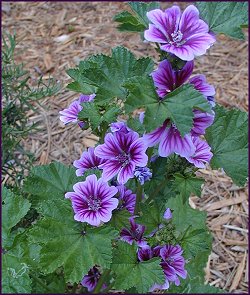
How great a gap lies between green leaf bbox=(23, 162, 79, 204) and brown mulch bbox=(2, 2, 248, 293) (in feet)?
1.77

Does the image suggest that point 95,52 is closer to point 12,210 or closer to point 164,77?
point 12,210

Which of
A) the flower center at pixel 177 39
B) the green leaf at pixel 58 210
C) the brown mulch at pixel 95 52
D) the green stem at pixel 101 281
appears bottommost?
the brown mulch at pixel 95 52

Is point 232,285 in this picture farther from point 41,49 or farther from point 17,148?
point 41,49

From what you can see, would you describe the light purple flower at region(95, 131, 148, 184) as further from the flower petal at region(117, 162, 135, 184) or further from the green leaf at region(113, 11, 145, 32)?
the green leaf at region(113, 11, 145, 32)

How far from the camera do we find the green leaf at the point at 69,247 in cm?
113

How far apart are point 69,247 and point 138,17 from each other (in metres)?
0.49

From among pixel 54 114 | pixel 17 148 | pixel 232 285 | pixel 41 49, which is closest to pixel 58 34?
pixel 41 49

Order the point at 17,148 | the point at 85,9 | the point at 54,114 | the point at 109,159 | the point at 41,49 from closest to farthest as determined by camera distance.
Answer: the point at 109,159 → the point at 17,148 → the point at 54,114 → the point at 41,49 → the point at 85,9

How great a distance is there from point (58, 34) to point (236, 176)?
1.76m

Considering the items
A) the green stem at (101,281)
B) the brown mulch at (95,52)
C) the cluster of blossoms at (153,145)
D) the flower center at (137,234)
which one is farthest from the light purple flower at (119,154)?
the brown mulch at (95,52)

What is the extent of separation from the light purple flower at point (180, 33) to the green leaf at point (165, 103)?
0.06 metres

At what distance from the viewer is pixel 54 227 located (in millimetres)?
1151

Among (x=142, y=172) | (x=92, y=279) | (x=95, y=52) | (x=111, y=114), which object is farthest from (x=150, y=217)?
(x=95, y=52)

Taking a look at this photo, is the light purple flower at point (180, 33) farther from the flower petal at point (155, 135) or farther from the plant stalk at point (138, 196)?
the plant stalk at point (138, 196)
